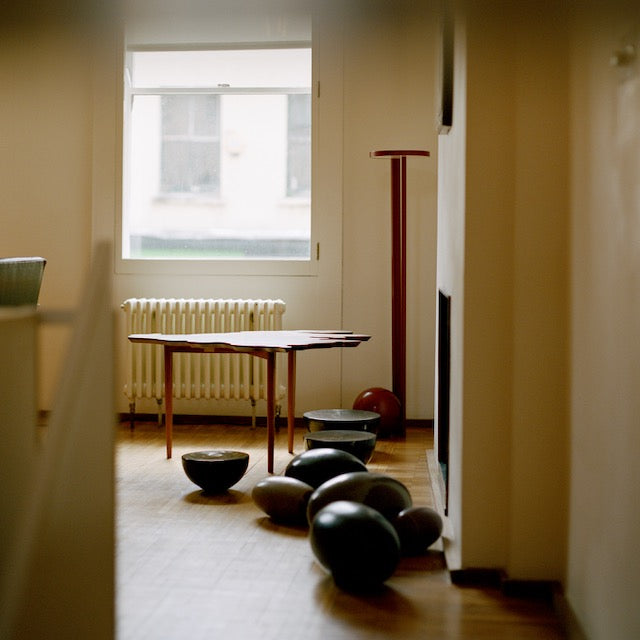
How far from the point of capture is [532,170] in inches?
99.9

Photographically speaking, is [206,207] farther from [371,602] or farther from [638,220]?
[638,220]

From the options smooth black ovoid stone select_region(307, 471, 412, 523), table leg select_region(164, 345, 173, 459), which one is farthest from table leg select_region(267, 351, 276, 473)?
smooth black ovoid stone select_region(307, 471, 412, 523)

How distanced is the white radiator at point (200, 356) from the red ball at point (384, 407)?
0.62m

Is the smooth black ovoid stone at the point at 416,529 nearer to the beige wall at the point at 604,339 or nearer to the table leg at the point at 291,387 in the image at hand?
the beige wall at the point at 604,339

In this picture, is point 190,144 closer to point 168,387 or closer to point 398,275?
point 398,275

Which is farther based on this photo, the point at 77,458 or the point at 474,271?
the point at 474,271

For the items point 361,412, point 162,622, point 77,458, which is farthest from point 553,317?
point 361,412

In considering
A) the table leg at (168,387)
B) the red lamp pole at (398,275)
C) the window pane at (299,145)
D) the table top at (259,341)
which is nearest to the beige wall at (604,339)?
the table top at (259,341)

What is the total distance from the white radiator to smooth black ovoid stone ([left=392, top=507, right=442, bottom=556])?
9.00 ft

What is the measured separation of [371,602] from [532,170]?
4.12 feet

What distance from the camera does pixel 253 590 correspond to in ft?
8.66

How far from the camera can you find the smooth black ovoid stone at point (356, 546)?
2.54 metres

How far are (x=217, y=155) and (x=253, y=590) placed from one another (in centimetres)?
395

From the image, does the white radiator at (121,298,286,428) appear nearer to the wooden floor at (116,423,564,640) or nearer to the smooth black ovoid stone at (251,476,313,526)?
the wooden floor at (116,423,564,640)
